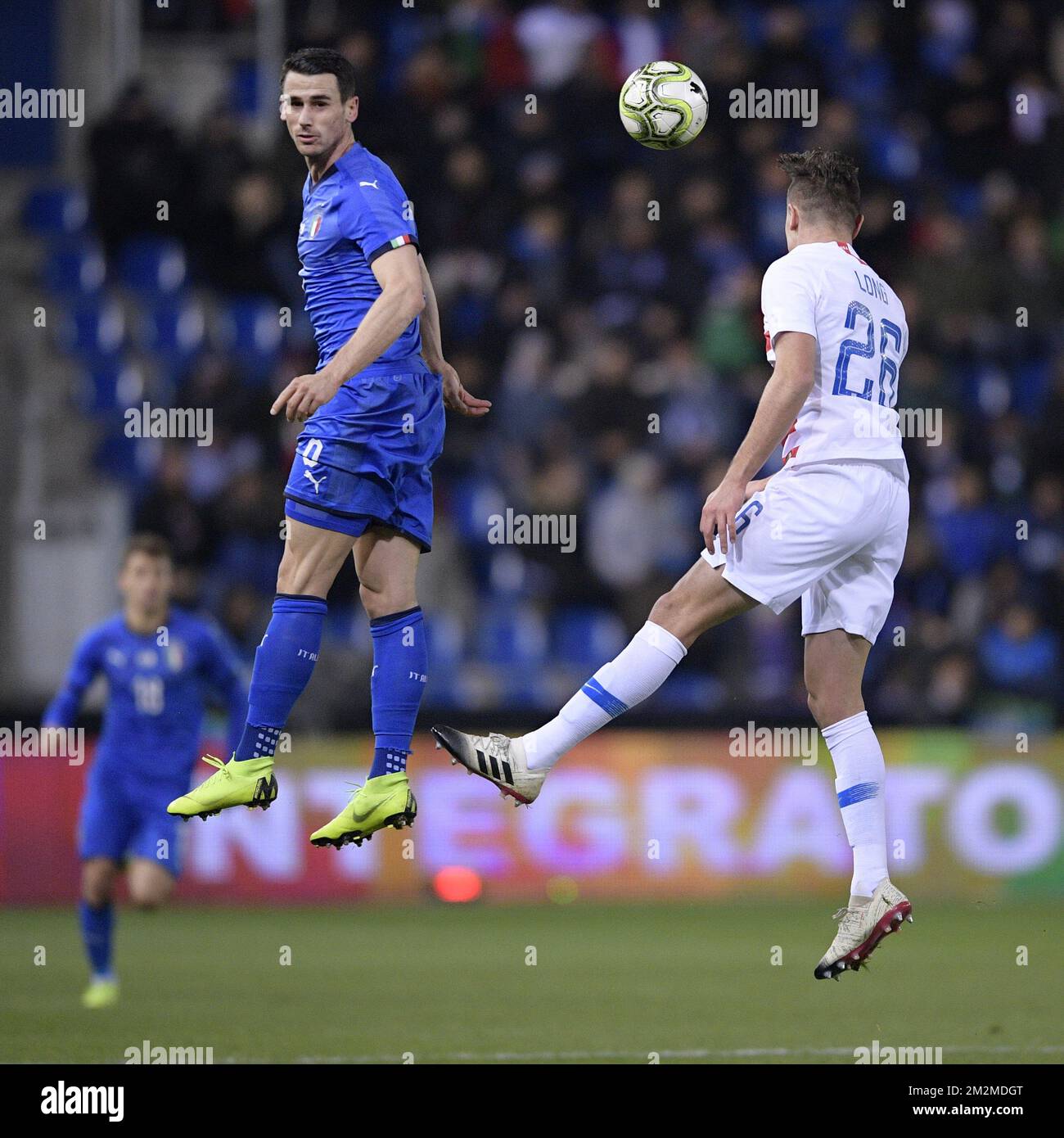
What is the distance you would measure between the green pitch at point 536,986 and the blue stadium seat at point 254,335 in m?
3.67

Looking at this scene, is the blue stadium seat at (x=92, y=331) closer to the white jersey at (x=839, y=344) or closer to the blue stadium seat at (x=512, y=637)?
the blue stadium seat at (x=512, y=637)

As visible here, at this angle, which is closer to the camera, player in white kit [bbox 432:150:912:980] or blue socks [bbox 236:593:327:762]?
player in white kit [bbox 432:150:912:980]

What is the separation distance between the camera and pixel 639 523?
42.1 feet

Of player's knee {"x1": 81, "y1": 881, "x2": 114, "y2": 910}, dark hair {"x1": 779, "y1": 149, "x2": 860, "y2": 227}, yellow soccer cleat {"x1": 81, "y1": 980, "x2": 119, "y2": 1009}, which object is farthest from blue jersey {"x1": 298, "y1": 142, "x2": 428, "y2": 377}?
yellow soccer cleat {"x1": 81, "y1": 980, "x2": 119, "y2": 1009}

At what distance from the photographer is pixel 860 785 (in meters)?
6.05

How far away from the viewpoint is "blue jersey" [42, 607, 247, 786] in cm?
966

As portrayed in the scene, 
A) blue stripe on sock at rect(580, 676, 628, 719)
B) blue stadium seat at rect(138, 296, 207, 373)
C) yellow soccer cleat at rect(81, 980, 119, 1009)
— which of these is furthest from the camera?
Result: blue stadium seat at rect(138, 296, 207, 373)

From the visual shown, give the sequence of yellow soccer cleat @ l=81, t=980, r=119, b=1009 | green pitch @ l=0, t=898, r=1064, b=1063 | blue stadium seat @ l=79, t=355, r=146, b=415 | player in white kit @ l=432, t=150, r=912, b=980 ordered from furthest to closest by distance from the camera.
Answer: blue stadium seat @ l=79, t=355, r=146, b=415 → yellow soccer cleat @ l=81, t=980, r=119, b=1009 → green pitch @ l=0, t=898, r=1064, b=1063 → player in white kit @ l=432, t=150, r=912, b=980

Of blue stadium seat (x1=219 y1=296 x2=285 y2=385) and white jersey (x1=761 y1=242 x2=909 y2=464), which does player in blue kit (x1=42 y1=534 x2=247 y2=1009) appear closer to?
blue stadium seat (x1=219 y1=296 x2=285 y2=385)

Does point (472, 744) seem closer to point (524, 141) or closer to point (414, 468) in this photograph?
point (414, 468)

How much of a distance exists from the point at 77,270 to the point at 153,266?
0.55 m

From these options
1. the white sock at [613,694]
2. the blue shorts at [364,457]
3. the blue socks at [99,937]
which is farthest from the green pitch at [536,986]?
the blue shorts at [364,457]

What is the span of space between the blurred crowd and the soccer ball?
6.10 m

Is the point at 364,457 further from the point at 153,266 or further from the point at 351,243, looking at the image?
the point at 153,266
